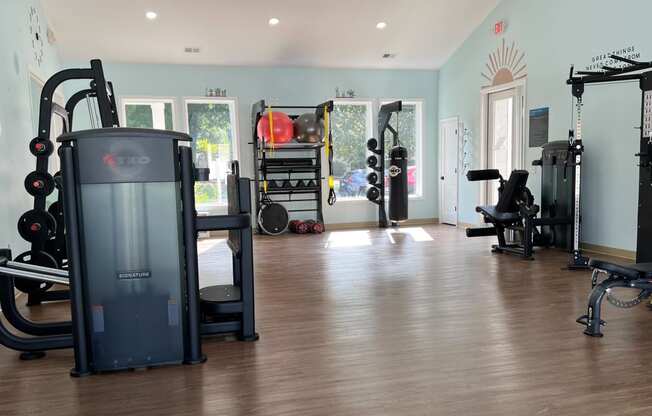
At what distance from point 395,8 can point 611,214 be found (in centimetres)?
440

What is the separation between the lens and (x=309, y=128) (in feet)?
27.7

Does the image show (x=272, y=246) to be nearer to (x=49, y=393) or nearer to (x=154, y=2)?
(x=154, y=2)

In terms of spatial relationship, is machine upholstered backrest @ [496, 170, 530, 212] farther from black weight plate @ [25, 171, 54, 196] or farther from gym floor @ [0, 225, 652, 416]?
black weight plate @ [25, 171, 54, 196]

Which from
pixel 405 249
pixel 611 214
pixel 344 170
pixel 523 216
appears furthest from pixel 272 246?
pixel 611 214

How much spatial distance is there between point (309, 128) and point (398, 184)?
6.77 ft

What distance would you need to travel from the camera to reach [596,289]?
3.38m

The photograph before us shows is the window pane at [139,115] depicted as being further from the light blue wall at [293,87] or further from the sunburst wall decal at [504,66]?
the sunburst wall decal at [504,66]

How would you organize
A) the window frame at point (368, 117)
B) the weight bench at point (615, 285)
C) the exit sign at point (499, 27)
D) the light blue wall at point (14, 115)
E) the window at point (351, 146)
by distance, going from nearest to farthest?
the weight bench at point (615, 285)
the light blue wall at point (14, 115)
the exit sign at point (499, 27)
the window frame at point (368, 117)
the window at point (351, 146)


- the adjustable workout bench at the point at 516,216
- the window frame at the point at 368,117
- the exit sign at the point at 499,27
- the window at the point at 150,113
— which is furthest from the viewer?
the window frame at the point at 368,117

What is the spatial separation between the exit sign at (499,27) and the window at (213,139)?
4.70 m

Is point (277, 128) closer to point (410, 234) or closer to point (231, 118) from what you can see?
point (231, 118)

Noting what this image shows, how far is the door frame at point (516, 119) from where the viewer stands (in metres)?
7.58

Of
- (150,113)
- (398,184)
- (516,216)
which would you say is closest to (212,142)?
(150,113)

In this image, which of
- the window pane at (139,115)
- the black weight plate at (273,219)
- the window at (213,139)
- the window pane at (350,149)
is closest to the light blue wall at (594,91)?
the window pane at (350,149)
